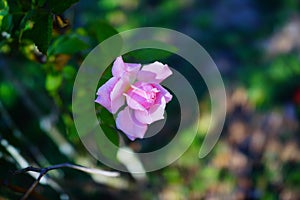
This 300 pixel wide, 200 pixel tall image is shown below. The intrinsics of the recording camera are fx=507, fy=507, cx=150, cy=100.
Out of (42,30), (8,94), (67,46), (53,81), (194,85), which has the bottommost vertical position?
(194,85)

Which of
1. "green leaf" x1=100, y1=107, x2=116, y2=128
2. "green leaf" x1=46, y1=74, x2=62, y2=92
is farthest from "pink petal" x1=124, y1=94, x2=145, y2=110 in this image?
"green leaf" x1=46, y1=74, x2=62, y2=92

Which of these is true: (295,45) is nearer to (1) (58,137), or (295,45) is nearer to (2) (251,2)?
(2) (251,2)

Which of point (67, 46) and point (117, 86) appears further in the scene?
point (67, 46)

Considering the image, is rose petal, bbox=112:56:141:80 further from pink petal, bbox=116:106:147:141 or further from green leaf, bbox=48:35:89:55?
green leaf, bbox=48:35:89:55

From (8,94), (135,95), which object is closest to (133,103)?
(135,95)

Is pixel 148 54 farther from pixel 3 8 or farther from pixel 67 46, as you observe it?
pixel 3 8

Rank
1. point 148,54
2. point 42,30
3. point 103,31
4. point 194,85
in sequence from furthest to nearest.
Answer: point 194,85 < point 103,31 < point 148,54 < point 42,30
